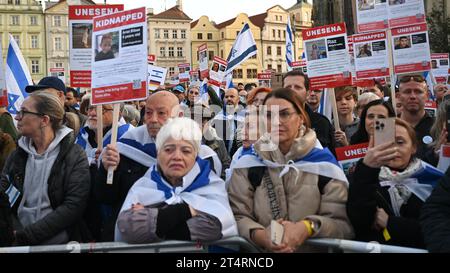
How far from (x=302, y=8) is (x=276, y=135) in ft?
346

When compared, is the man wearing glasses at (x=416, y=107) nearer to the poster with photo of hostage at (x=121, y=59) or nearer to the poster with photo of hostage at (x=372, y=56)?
the poster with photo of hostage at (x=372, y=56)

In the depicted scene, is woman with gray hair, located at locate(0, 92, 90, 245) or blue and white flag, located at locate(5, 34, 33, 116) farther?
blue and white flag, located at locate(5, 34, 33, 116)

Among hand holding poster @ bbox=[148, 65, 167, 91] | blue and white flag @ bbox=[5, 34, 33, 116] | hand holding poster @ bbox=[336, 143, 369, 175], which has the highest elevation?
hand holding poster @ bbox=[148, 65, 167, 91]

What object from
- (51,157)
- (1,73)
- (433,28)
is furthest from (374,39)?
(433,28)

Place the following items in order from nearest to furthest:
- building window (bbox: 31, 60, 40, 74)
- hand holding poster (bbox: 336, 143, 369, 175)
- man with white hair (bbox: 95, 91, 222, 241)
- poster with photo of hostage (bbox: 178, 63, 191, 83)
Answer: man with white hair (bbox: 95, 91, 222, 241) < hand holding poster (bbox: 336, 143, 369, 175) < poster with photo of hostage (bbox: 178, 63, 191, 83) < building window (bbox: 31, 60, 40, 74)

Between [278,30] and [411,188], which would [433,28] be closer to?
[411,188]

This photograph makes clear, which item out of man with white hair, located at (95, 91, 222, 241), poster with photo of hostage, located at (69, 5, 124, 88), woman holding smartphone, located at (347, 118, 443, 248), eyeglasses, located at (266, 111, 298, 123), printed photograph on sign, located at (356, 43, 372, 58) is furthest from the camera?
printed photograph on sign, located at (356, 43, 372, 58)

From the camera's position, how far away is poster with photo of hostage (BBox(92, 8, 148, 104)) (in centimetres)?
512

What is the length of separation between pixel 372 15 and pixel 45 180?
6300 millimetres

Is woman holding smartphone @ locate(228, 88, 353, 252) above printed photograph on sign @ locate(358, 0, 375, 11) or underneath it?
underneath

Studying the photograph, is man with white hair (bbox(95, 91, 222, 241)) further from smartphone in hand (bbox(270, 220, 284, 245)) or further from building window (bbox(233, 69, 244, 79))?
building window (bbox(233, 69, 244, 79))

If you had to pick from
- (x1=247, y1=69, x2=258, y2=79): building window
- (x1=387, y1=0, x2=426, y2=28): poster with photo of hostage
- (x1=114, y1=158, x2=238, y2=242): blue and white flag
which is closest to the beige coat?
(x1=114, y1=158, x2=238, y2=242): blue and white flag

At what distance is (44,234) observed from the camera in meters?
4.47

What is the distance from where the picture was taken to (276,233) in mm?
3666
